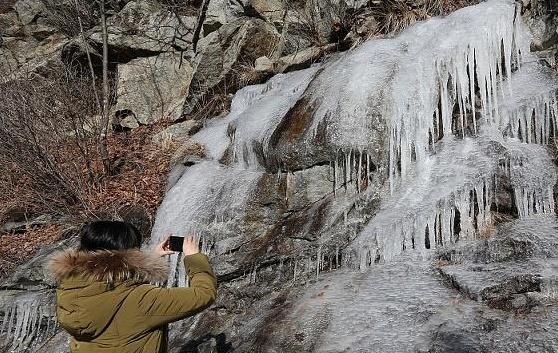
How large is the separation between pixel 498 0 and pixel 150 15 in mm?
7541

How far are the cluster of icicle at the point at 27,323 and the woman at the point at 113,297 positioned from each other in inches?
159

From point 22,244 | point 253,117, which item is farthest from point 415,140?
point 22,244

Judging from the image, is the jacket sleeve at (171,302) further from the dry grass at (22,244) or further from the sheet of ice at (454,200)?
the dry grass at (22,244)

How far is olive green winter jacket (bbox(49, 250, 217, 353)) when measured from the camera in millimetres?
→ 2121

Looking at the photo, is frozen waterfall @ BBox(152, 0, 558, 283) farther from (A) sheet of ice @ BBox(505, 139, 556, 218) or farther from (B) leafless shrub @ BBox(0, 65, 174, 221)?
(B) leafless shrub @ BBox(0, 65, 174, 221)

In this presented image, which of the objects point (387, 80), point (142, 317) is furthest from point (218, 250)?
point (142, 317)

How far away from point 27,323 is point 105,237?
4.39 meters

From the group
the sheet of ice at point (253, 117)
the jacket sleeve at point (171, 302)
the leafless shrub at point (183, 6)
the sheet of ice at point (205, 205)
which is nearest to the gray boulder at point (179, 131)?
the sheet of ice at point (253, 117)

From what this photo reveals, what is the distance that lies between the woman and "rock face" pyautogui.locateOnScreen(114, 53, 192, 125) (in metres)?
8.68

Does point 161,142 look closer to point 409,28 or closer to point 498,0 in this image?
point 409,28

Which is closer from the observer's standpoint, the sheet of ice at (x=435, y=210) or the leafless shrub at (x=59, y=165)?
the sheet of ice at (x=435, y=210)

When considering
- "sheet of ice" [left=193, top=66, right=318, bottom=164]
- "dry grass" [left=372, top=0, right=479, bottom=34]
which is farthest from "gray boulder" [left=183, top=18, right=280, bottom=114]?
"dry grass" [left=372, top=0, right=479, bottom=34]

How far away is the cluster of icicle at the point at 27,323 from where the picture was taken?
5.77 metres

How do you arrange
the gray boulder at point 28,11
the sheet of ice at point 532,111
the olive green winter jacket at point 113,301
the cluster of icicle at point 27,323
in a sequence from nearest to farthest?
the olive green winter jacket at point 113,301 < the sheet of ice at point 532,111 < the cluster of icicle at point 27,323 < the gray boulder at point 28,11
